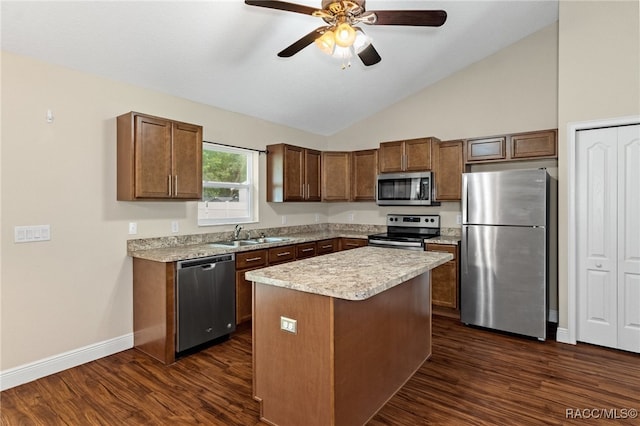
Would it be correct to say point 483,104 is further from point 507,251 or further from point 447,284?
point 447,284

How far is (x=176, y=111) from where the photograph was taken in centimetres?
368

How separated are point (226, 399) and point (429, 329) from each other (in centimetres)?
181

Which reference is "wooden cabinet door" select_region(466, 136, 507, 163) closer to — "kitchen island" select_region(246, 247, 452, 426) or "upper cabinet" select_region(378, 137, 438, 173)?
"upper cabinet" select_region(378, 137, 438, 173)

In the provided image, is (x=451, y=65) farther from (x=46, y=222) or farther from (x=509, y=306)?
(x=46, y=222)

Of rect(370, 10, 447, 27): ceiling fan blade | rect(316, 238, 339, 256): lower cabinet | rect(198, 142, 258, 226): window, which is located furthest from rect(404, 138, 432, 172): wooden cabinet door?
rect(370, 10, 447, 27): ceiling fan blade

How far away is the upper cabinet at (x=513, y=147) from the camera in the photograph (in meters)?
3.79

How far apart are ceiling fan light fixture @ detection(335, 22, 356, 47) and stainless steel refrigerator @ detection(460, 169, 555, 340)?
240cm

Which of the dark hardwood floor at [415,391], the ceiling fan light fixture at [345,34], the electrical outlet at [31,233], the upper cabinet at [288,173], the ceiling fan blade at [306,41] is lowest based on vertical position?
the dark hardwood floor at [415,391]

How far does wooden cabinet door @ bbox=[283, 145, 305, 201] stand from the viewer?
4688 millimetres

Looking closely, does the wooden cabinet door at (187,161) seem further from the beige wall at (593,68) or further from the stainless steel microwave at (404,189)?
the beige wall at (593,68)

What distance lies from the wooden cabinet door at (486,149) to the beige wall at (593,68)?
0.65m

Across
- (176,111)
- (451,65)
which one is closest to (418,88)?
(451,65)

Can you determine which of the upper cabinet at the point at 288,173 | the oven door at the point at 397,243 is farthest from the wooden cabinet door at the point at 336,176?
the oven door at the point at 397,243

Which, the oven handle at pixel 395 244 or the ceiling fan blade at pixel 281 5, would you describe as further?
the oven handle at pixel 395 244
